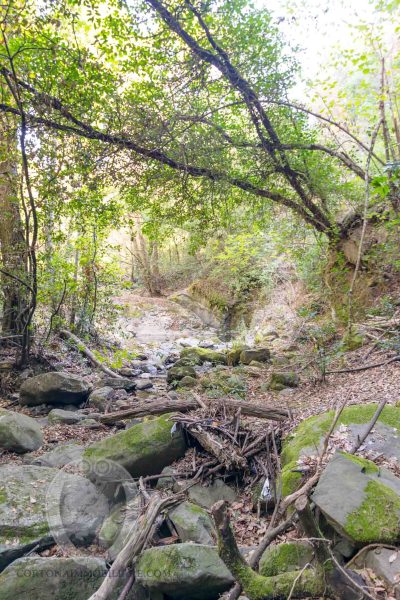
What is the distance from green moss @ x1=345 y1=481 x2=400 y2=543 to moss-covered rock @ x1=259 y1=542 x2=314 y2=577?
0.99 ft

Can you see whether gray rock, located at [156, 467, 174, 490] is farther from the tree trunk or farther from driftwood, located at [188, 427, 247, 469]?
the tree trunk

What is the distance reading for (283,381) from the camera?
6965 millimetres

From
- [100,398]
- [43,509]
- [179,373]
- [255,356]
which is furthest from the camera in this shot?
[255,356]

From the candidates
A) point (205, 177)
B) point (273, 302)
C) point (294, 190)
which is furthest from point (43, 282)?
point (273, 302)

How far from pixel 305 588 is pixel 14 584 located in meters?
1.72

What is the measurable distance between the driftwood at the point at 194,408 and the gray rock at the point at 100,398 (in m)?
1.15

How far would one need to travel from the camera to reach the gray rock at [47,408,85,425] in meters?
5.64

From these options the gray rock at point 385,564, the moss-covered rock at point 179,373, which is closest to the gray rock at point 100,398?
the moss-covered rock at point 179,373

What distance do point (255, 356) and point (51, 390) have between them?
4.78 meters

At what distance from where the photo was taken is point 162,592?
2.32 metres

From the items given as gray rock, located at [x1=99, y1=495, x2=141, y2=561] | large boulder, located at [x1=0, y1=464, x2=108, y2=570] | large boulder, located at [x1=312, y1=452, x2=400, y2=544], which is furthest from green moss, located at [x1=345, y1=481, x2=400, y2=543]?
large boulder, located at [x1=0, y1=464, x2=108, y2=570]

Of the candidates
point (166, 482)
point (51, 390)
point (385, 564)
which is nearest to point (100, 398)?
point (51, 390)

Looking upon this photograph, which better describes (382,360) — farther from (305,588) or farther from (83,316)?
(83,316)

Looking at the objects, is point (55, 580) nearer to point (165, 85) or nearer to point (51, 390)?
point (51, 390)
